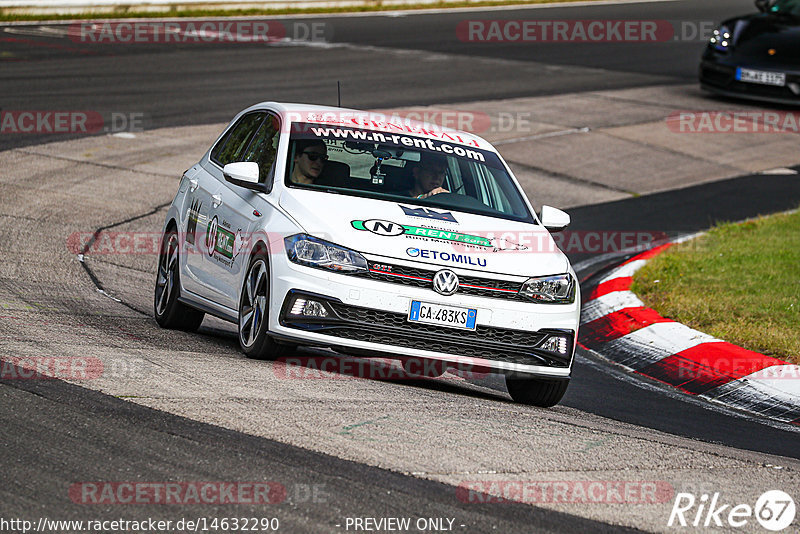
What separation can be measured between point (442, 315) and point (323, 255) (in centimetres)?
73

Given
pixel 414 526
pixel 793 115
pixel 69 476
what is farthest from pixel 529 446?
pixel 793 115

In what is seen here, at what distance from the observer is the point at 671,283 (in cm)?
1078

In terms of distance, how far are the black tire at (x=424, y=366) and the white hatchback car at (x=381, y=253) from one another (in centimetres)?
6

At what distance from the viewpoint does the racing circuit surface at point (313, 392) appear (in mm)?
4836

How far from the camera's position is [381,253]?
6.96m

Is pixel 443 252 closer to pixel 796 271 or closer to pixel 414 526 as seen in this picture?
pixel 414 526

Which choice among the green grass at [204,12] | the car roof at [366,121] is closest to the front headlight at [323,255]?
the car roof at [366,121]

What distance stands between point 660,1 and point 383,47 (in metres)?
14.5

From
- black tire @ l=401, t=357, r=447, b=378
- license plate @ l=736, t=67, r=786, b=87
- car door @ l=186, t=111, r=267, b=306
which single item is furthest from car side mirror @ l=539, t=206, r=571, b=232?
license plate @ l=736, t=67, r=786, b=87

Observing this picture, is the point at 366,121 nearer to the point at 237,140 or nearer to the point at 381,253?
the point at 237,140

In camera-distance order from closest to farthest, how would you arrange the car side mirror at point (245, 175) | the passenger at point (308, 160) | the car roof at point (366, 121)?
the car side mirror at point (245, 175), the passenger at point (308, 160), the car roof at point (366, 121)

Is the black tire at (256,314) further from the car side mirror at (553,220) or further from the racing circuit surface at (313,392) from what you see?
the car side mirror at (553,220)

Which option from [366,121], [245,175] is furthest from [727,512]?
[366,121]

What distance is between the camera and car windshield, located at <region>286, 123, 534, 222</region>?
309 inches
